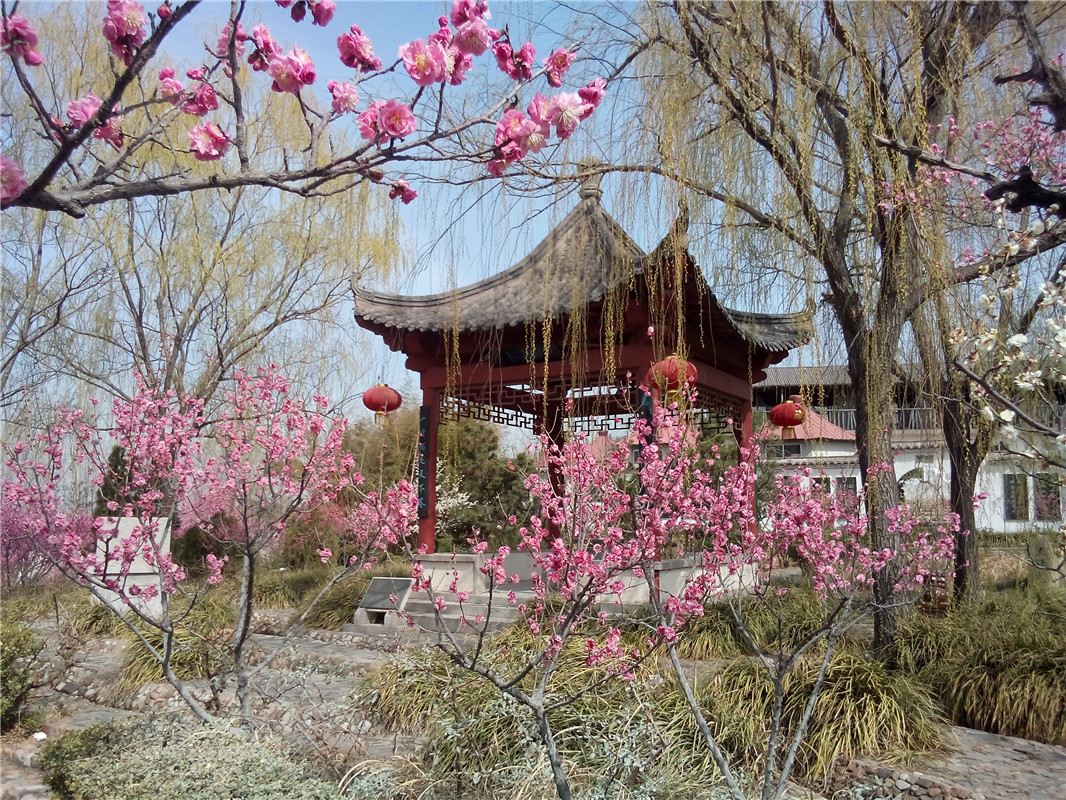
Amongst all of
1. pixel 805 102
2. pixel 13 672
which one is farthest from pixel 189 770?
pixel 805 102

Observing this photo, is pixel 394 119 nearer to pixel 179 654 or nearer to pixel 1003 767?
pixel 1003 767

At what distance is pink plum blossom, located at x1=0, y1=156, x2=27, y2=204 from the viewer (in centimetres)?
144

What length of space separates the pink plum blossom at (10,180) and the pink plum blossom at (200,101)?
0.48m

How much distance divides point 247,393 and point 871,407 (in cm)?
300

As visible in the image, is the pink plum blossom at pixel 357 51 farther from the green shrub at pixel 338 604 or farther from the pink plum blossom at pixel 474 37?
the green shrub at pixel 338 604

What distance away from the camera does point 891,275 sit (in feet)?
12.0

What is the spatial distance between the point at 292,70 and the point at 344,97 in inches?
5.8

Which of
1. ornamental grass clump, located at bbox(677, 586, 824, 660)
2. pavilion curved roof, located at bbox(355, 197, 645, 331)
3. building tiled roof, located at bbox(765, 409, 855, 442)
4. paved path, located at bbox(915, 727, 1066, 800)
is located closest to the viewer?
paved path, located at bbox(915, 727, 1066, 800)

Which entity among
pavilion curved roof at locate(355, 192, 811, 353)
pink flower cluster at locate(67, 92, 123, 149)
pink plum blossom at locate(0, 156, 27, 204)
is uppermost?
pavilion curved roof at locate(355, 192, 811, 353)

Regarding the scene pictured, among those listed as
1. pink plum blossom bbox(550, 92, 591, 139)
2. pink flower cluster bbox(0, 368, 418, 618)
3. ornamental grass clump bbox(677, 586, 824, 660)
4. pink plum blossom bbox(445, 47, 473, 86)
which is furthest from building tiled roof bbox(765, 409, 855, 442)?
pink plum blossom bbox(445, 47, 473, 86)

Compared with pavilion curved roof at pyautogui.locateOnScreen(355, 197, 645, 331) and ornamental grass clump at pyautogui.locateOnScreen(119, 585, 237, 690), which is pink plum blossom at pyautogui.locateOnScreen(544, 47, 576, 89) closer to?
pavilion curved roof at pyautogui.locateOnScreen(355, 197, 645, 331)

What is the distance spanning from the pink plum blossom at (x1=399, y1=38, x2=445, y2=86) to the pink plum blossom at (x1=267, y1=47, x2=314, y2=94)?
0.24m

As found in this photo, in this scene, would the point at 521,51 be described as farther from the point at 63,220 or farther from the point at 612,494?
the point at 63,220

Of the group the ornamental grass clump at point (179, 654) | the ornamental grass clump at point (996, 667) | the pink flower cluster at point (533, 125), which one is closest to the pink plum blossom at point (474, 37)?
the pink flower cluster at point (533, 125)
